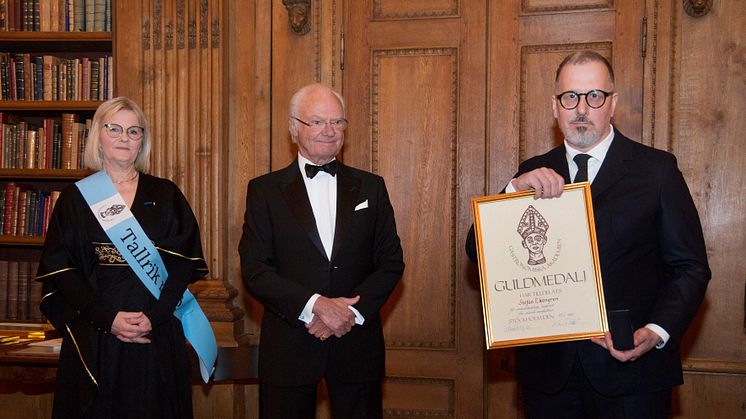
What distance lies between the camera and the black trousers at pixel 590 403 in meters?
2.01

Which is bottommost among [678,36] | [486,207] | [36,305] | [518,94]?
[36,305]

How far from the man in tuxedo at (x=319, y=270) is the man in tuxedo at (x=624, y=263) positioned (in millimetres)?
701

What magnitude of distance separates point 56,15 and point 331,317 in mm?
2614

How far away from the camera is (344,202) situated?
272 cm

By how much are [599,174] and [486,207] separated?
1.10 feet

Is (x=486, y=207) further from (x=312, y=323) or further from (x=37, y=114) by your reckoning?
(x=37, y=114)

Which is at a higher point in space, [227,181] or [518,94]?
[518,94]

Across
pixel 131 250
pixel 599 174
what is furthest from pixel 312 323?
pixel 599 174

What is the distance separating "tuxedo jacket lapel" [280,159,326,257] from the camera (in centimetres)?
265

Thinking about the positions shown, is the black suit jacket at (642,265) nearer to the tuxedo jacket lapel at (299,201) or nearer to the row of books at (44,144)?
the tuxedo jacket lapel at (299,201)

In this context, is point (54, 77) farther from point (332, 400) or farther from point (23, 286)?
point (332, 400)

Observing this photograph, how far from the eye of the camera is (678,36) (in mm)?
3391

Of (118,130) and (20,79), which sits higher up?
(20,79)

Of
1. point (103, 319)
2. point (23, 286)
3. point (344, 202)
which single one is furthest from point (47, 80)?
point (344, 202)
